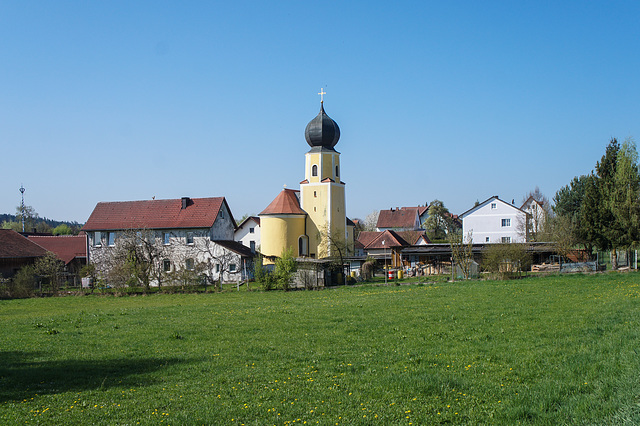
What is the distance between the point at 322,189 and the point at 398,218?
48183 millimetres

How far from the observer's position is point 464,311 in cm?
1783

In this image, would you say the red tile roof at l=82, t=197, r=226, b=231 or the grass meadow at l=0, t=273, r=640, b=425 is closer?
the grass meadow at l=0, t=273, r=640, b=425

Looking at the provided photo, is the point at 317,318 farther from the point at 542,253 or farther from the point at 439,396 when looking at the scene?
the point at 542,253

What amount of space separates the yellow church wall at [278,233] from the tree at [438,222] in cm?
3864

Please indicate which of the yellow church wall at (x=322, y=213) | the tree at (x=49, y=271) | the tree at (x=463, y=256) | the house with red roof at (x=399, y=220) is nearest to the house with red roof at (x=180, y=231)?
the tree at (x=49, y=271)

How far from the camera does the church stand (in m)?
57.2

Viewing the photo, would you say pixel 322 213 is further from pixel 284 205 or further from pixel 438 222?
Result: pixel 438 222

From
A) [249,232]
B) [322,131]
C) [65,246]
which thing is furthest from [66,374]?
[249,232]

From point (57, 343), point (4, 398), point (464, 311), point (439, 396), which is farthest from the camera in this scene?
point (464, 311)

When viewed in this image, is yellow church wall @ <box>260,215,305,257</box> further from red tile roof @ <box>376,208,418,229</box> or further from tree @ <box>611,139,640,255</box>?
red tile roof @ <box>376,208,418,229</box>

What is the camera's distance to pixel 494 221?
66.9 meters

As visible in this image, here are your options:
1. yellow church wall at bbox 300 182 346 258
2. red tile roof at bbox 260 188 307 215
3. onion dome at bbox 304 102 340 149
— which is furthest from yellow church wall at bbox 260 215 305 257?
onion dome at bbox 304 102 340 149

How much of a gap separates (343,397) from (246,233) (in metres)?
68.1

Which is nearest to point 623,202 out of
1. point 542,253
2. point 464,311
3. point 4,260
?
point 542,253
